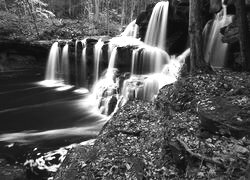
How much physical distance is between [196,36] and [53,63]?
680 inches

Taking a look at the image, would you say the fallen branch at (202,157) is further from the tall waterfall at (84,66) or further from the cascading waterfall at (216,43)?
the tall waterfall at (84,66)

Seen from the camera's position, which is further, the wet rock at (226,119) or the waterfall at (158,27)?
the waterfall at (158,27)

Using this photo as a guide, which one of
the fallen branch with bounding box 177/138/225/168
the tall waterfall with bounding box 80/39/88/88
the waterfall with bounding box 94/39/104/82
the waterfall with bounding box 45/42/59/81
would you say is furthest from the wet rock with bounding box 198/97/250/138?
the waterfall with bounding box 45/42/59/81

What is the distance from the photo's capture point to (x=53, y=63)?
23.5 m

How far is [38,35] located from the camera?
2536 cm

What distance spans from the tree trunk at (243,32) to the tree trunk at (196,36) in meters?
1.73

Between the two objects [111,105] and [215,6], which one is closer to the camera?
[215,6]

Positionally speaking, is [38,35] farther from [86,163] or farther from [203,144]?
[203,144]

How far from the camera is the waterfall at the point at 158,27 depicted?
1861 centimetres

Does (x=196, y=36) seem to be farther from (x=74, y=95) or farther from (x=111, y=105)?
(x=74, y=95)

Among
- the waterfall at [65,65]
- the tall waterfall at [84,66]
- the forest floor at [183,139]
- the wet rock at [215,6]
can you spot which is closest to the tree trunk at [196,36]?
the forest floor at [183,139]

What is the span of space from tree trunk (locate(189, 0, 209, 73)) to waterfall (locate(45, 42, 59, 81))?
16758 mm

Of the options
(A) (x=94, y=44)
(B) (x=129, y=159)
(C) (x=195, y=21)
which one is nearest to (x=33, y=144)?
(B) (x=129, y=159)

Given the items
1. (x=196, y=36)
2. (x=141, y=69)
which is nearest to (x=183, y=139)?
(x=196, y=36)
